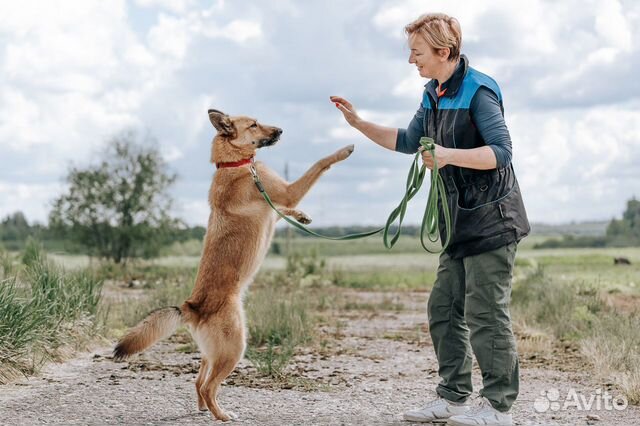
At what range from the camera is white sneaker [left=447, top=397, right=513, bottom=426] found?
5.78 metres

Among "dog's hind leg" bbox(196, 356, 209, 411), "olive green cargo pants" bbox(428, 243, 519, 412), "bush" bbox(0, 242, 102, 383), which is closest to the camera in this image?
"olive green cargo pants" bbox(428, 243, 519, 412)

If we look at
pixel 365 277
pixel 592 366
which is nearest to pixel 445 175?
pixel 592 366

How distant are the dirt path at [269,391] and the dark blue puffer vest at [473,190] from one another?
177 cm

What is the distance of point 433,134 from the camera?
5.96 m

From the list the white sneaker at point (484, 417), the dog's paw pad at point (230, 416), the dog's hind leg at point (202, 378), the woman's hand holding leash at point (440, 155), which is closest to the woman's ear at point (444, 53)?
the woman's hand holding leash at point (440, 155)

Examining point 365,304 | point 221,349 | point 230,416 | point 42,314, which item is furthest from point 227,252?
point 365,304

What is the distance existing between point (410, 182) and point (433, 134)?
42 cm

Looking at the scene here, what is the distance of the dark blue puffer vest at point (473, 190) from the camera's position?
18.5 feet

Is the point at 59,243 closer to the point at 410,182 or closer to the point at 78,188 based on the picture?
the point at 78,188

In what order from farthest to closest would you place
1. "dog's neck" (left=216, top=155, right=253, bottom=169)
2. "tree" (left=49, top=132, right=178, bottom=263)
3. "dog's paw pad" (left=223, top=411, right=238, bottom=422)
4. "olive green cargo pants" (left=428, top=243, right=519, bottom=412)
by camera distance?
1. "tree" (left=49, top=132, right=178, bottom=263)
2. "dog's neck" (left=216, top=155, right=253, bottom=169)
3. "dog's paw pad" (left=223, top=411, right=238, bottom=422)
4. "olive green cargo pants" (left=428, top=243, right=519, bottom=412)

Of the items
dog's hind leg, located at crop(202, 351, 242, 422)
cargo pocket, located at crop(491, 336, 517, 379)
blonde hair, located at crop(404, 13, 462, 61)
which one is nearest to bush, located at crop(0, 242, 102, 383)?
dog's hind leg, located at crop(202, 351, 242, 422)

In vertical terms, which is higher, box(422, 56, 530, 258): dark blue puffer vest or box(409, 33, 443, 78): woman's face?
box(409, 33, 443, 78): woman's face

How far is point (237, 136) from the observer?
23.4 feet

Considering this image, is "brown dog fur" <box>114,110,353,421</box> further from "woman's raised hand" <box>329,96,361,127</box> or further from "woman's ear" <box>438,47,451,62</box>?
"woman's ear" <box>438,47,451,62</box>
